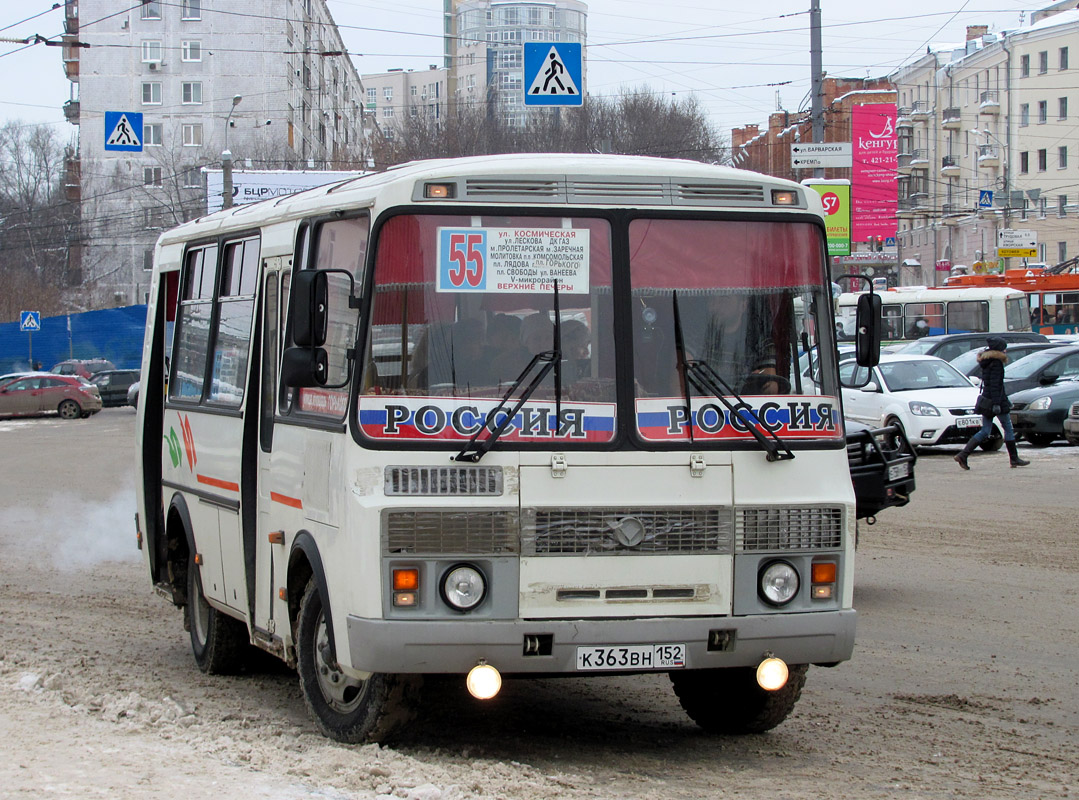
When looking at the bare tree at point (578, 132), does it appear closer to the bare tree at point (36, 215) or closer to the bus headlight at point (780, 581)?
the bare tree at point (36, 215)

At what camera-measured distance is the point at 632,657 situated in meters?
5.97

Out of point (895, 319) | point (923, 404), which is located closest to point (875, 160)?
point (895, 319)

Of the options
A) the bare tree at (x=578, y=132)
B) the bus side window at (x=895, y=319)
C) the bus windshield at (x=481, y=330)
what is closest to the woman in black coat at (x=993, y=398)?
the bus windshield at (x=481, y=330)

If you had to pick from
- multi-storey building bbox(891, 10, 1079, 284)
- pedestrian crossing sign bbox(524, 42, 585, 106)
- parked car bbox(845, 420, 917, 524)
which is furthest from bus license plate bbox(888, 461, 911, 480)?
multi-storey building bbox(891, 10, 1079, 284)

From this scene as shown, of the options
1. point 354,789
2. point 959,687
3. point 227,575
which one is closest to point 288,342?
point 227,575

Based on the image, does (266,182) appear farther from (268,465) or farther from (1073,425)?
(268,465)

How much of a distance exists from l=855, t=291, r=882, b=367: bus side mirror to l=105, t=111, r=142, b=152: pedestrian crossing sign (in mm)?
24888

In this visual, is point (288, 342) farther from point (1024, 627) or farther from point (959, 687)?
point (1024, 627)

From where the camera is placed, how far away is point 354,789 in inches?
209

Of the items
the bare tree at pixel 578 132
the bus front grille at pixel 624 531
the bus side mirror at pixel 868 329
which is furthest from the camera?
the bare tree at pixel 578 132

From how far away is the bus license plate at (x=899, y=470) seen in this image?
36.3 ft

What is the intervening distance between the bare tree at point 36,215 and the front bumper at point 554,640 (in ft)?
235

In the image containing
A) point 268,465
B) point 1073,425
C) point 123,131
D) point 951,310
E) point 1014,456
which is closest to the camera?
point 268,465

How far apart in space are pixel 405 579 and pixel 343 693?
853mm
